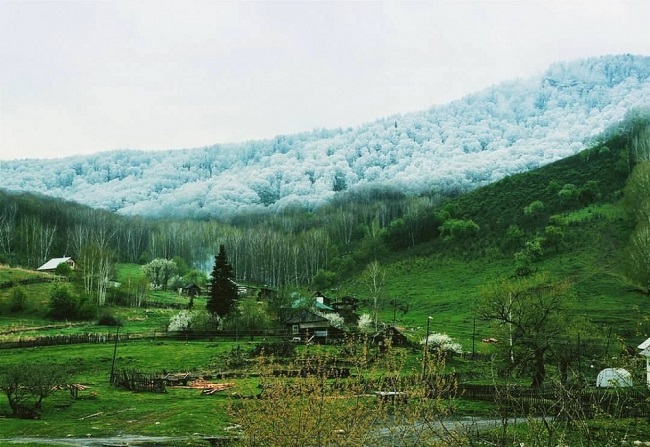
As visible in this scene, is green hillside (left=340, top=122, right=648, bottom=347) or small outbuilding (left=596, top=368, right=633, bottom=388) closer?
small outbuilding (left=596, top=368, right=633, bottom=388)

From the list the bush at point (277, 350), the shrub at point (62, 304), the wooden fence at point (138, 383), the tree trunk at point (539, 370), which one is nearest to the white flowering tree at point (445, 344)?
the bush at point (277, 350)

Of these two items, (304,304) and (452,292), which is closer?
(304,304)

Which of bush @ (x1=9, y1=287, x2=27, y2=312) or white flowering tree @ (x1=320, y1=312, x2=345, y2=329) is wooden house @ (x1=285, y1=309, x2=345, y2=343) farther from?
bush @ (x1=9, y1=287, x2=27, y2=312)

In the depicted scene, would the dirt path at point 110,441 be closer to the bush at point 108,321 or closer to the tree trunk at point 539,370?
the tree trunk at point 539,370

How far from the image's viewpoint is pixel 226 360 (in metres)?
56.4

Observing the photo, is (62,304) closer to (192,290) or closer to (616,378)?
(192,290)

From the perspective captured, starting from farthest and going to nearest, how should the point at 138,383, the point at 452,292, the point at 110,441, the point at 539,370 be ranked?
the point at 452,292 → the point at 138,383 → the point at 539,370 → the point at 110,441

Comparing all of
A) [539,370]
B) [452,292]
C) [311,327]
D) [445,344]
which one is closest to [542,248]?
[452,292]

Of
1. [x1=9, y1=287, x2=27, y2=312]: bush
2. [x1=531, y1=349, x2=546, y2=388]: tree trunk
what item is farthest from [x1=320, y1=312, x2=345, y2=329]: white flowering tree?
[x1=9, y1=287, x2=27, y2=312]: bush

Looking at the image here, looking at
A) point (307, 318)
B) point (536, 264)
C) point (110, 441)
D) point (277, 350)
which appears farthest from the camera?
point (536, 264)

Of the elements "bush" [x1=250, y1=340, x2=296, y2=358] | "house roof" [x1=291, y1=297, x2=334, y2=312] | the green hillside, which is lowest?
"bush" [x1=250, y1=340, x2=296, y2=358]

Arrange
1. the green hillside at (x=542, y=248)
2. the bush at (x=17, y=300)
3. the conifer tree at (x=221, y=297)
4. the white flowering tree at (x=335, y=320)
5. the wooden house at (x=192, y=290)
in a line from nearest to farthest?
1. the white flowering tree at (x=335, y=320)
2. the conifer tree at (x=221, y=297)
3. the green hillside at (x=542, y=248)
4. the bush at (x=17, y=300)
5. the wooden house at (x=192, y=290)

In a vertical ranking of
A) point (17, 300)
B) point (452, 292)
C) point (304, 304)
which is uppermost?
point (452, 292)

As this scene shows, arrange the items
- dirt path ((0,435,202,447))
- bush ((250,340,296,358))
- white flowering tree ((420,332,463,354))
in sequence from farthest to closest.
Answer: white flowering tree ((420,332,463,354)) → bush ((250,340,296,358)) → dirt path ((0,435,202,447))
